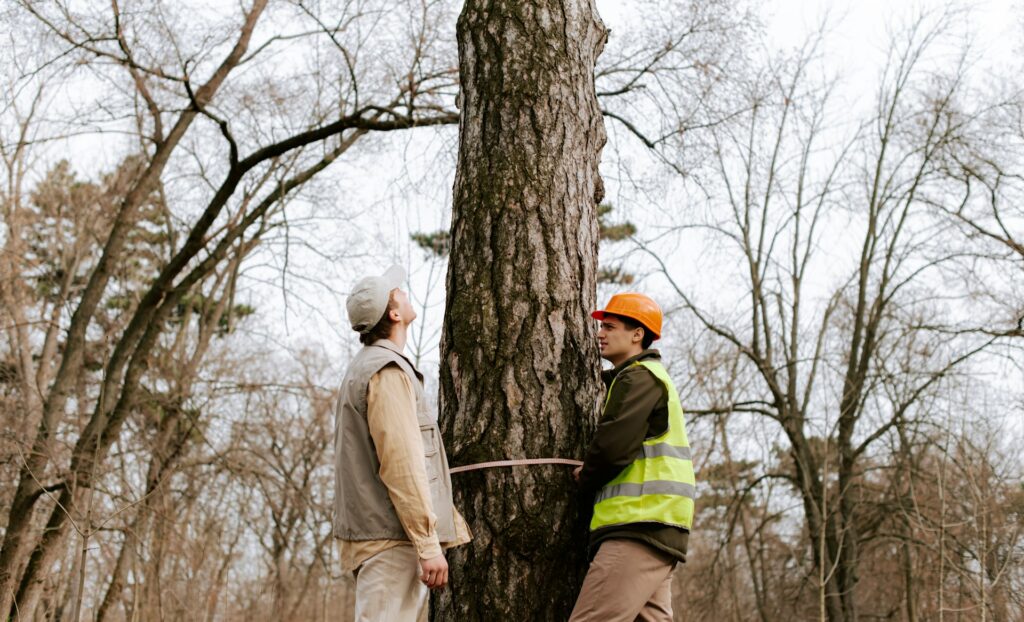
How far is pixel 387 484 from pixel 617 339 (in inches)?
39.7

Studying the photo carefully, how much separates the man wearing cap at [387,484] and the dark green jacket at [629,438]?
461mm

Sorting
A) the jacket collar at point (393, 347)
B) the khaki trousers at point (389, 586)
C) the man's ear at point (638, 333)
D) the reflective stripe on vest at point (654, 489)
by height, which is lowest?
the khaki trousers at point (389, 586)

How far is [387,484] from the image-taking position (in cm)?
270

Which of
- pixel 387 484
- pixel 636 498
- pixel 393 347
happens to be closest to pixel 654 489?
pixel 636 498

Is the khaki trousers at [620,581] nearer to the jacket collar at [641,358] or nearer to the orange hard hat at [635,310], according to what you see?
the jacket collar at [641,358]

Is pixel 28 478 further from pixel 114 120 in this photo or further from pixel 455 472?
pixel 455 472

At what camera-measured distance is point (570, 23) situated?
3496 millimetres

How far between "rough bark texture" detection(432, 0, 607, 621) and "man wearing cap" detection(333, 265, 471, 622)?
0.54 feet

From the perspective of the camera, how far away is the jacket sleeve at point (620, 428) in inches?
109

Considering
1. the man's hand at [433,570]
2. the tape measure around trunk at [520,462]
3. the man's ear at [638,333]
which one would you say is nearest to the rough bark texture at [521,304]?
the tape measure around trunk at [520,462]

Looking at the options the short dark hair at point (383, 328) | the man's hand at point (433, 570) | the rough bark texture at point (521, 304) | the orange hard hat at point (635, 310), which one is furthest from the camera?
the orange hard hat at point (635, 310)

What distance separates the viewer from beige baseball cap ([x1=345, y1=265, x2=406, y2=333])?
2949 mm

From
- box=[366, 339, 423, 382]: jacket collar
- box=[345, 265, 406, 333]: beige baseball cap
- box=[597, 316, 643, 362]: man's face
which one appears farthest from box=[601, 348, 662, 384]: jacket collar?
box=[345, 265, 406, 333]: beige baseball cap

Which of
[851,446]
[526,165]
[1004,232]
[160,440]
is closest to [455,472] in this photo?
[526,165]
